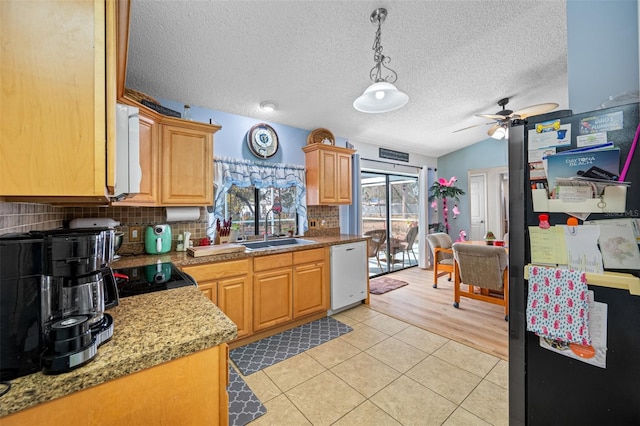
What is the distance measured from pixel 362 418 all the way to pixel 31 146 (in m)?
2.03

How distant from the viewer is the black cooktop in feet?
4.39

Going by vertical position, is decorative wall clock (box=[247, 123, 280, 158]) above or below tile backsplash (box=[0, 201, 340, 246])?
above

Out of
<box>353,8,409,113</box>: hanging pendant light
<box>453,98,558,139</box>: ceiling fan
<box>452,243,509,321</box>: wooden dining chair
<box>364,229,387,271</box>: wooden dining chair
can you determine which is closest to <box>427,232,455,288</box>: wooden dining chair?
<box>452,243,509,321</box>: wooden dining chair

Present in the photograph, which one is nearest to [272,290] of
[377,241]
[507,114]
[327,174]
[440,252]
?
[327,174]

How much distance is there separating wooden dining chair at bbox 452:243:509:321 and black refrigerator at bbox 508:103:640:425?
2.00m

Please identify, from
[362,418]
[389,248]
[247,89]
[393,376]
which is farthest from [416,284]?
[247,89]

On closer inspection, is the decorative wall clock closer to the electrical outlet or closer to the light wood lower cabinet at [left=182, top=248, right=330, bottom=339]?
the light wood lower cabinet at [left=182, top=248, right=330, bottom=339]

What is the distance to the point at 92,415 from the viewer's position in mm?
692

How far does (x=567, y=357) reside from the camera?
1096mm

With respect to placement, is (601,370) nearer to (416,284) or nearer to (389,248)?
(416,284)

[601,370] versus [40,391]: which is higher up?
[40,391]

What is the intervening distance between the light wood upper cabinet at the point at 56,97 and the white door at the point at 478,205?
6196 millimetres

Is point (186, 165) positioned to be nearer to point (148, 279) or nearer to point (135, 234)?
point (135, 234)

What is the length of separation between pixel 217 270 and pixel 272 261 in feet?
1.75
